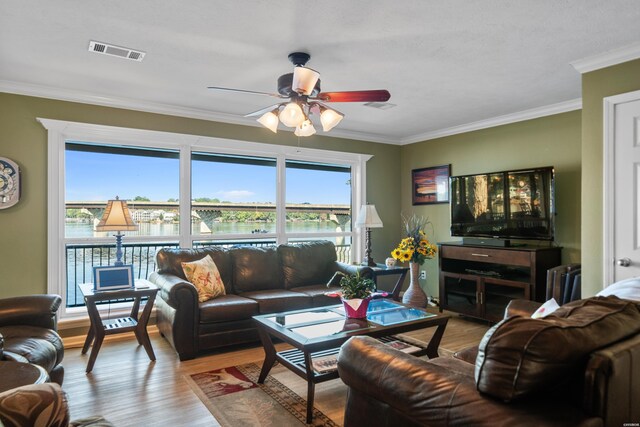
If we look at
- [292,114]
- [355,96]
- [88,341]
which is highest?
[355,96]

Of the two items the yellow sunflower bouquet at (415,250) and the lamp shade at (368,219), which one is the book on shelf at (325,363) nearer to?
the yellow sunflower bouquet at (415,250)

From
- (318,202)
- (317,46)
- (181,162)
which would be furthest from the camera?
(318,202)

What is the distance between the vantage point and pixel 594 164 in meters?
3.13

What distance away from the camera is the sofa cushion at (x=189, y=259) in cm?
398

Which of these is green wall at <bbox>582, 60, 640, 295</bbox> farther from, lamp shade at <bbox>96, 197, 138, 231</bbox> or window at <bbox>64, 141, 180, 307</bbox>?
window at <bbox>64, 141, 180, 307</bbox>

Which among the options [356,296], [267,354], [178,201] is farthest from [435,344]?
[178,201]

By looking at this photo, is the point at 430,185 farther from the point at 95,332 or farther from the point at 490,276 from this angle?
the point at 95,332

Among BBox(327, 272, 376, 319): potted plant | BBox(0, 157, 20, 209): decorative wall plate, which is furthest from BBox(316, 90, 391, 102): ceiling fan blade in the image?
BBox(0, 157, 20, 209): decorative wall plate

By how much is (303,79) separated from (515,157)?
328 centimetres

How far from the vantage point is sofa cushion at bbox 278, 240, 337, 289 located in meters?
4.54

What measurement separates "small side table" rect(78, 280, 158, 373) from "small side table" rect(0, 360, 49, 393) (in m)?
1.32

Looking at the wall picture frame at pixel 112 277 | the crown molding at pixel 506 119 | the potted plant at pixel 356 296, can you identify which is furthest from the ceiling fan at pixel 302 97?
the crown molding at pixel 506 119

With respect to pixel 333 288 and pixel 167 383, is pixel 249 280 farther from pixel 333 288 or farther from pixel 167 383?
pixel 167 383

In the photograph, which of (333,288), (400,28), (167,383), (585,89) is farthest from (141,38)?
(585,89)
